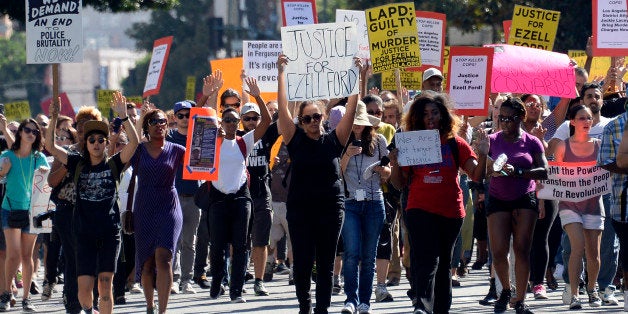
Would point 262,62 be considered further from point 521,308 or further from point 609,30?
point 521,308

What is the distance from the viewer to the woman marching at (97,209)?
12.0 m

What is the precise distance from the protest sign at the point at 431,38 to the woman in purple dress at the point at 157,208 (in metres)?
5.23

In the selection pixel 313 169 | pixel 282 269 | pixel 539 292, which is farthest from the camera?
pixel 282 269

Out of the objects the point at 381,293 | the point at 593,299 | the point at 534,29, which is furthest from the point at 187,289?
the point at 534,29

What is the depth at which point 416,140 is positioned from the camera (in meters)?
11.0

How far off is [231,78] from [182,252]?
362cm

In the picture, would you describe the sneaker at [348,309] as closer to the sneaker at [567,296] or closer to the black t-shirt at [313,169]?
the black t-shirt at [313,169]

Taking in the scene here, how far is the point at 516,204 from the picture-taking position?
41.0ft

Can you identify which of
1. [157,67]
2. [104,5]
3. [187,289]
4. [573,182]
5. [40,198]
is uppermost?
[104,5]

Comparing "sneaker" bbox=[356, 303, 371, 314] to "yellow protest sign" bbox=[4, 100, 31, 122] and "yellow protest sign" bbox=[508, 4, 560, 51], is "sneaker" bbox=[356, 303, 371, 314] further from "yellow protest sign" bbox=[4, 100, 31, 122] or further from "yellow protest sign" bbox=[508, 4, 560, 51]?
"yellow protest sign" bbox=[4, 100, 31, 122]

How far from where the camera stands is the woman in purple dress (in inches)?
481

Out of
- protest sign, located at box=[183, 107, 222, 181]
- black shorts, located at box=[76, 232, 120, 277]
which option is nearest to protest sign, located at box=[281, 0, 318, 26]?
protest sign, located at box=[183, 107, 222, 181]

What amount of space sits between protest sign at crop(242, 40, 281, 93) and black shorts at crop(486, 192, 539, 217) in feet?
20.2

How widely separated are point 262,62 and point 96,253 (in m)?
6.66
